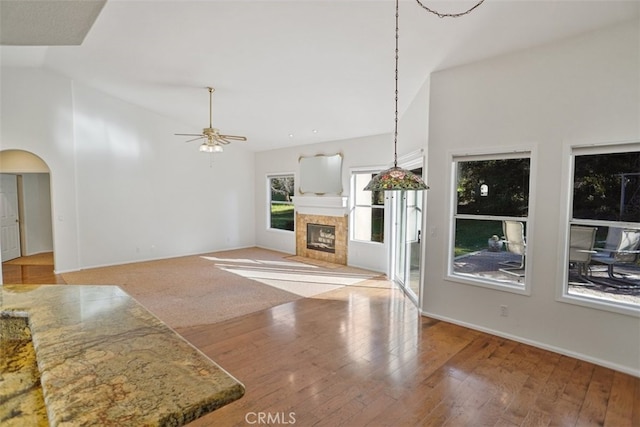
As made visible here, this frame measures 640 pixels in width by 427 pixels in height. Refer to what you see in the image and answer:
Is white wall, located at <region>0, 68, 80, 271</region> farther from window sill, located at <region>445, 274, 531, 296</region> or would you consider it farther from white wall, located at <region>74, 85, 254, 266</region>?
window sill, located at <region>445, 274, 531, 296</region>

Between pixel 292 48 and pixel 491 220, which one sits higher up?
pixel 292 48

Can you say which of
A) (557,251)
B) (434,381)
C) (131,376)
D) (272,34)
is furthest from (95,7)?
(557,251)

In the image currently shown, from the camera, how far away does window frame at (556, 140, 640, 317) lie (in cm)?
305

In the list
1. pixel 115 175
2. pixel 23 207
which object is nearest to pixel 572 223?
pixel 115 175

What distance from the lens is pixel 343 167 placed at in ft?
24.3

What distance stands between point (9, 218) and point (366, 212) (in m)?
8.07

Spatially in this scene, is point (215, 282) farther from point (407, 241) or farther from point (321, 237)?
point (407, 241)

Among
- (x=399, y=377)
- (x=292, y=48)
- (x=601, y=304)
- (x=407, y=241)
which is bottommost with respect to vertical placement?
(x=399, y=377)

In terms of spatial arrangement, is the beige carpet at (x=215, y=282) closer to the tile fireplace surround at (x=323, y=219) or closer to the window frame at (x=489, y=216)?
the tile fireplace surround at (x=323, y=219)

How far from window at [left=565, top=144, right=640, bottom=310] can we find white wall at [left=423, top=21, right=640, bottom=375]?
0.45ft

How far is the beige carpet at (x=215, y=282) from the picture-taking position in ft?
15.3

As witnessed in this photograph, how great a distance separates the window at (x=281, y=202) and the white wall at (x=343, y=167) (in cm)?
16

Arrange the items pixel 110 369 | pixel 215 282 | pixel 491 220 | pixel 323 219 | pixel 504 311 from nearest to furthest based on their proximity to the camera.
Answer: pixel 110 369 < pixel 504 311 < pixel 491 220 < pixel 215 282 < pixel 323 219

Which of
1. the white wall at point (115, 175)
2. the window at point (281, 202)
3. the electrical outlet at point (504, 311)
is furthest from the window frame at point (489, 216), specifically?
the white wall at point (115, 175)
